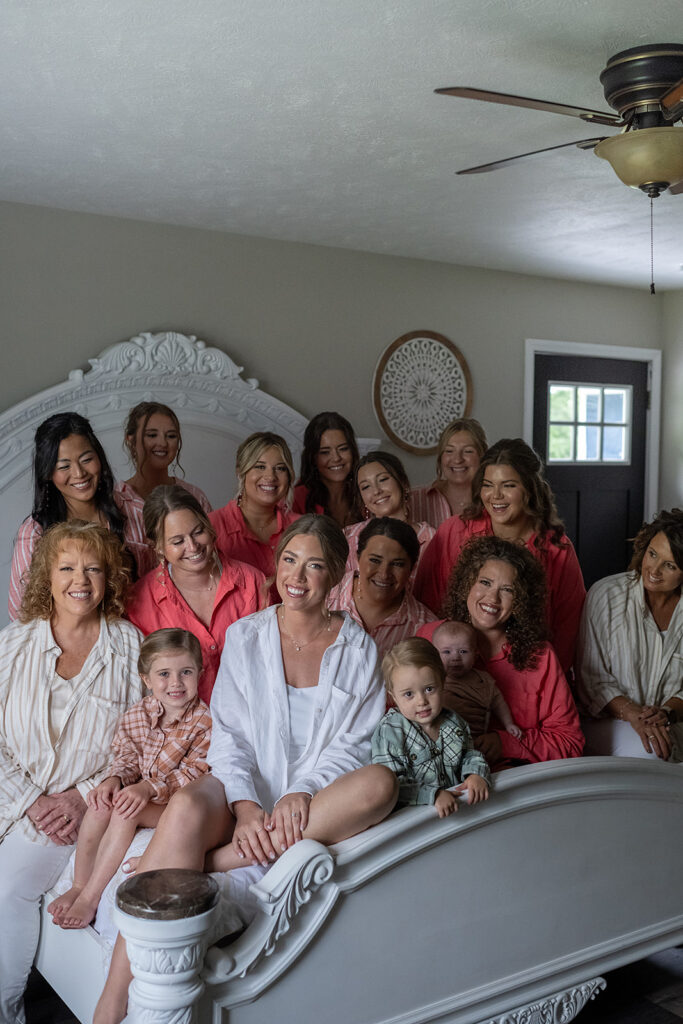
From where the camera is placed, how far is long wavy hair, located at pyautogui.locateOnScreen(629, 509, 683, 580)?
2.80 meters

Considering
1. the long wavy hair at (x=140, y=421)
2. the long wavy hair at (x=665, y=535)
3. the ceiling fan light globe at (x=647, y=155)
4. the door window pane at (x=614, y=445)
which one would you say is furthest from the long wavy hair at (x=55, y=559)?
the door window pane at (x=614, y=445)

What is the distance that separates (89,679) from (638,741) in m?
1.52

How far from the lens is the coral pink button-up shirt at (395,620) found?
273 cm

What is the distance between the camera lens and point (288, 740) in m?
2.23

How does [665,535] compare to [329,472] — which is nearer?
[665,535]

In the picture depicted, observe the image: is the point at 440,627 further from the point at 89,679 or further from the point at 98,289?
the point at 98,289

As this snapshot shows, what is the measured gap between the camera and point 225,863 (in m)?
2.08

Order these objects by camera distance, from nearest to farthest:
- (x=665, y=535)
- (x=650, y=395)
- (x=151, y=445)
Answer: (x=665, y=535), (x=151, y=445), (x=650, y=395)

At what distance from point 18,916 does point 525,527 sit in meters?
1.79

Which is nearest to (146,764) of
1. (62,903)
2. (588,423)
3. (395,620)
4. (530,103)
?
(62,903)

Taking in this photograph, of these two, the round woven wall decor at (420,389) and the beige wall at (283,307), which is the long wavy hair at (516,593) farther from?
the round woven wall decor at (420,389)

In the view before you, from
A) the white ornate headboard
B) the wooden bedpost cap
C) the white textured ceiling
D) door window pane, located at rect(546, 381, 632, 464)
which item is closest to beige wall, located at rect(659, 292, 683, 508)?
door window pane, located at rect(546, 381, 632, 464)

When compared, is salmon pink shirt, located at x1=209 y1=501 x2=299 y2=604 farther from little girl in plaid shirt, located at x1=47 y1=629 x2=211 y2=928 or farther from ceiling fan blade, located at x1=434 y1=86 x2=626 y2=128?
ceiling fan blade, located at x1=434 y1=86 x2=626 y2=128

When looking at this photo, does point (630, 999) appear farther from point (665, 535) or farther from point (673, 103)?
point (673, 103)
